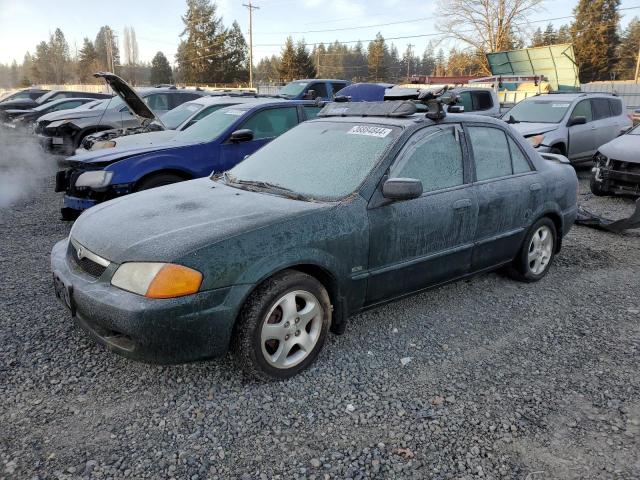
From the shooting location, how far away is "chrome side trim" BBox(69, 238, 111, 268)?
9.23ft

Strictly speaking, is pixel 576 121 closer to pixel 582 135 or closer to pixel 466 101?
pixel 582 135

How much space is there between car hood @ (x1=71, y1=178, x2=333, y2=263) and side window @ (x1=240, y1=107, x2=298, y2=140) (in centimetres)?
336

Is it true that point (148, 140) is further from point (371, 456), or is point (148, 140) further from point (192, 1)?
point (192, 1)

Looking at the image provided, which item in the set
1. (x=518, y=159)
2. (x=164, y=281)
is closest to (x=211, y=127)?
(x=518, y=159)

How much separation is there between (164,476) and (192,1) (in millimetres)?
71531

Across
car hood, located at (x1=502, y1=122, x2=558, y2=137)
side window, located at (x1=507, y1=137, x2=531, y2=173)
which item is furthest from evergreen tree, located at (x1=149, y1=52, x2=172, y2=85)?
side window, located at (x1=507, y1=137, x2=531, y2=173)

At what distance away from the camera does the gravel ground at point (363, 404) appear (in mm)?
2355

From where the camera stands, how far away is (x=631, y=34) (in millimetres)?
69125

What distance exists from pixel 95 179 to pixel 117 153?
0.51 m

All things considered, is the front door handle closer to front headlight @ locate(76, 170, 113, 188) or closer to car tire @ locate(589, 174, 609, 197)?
front headlight @ locate(76, 170, 113, 188)

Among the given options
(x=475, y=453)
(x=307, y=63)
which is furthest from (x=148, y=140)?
(x=307, y=63)

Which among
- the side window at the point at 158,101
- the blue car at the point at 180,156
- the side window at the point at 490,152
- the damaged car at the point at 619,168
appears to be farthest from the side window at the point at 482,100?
the side window at the point at 158,101

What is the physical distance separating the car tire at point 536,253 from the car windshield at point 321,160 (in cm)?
186

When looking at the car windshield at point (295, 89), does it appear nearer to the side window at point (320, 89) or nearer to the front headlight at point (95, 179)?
the side window at point (320, 89)
